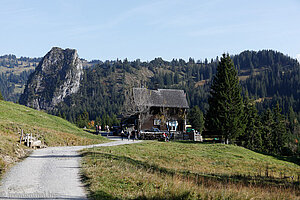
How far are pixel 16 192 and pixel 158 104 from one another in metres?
48.1

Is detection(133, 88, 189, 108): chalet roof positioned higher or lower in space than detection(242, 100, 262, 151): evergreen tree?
higher

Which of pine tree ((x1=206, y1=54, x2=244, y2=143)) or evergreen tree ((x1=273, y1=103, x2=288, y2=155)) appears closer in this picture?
pine tree ((x1=206, y1=54, x2=244, y2=143))

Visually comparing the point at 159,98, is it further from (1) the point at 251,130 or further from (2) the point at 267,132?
(2) the point at 267,132

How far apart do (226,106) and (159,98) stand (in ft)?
62.9

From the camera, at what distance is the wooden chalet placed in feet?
171

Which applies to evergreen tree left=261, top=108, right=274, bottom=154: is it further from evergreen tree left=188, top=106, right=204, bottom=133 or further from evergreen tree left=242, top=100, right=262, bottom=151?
evergreen tree left=188, top=106, right=204, bottom=133

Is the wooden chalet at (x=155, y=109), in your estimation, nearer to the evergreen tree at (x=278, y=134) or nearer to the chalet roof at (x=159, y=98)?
the chalet roof at (x=159, y=98)

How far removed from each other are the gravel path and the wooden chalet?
36677mm

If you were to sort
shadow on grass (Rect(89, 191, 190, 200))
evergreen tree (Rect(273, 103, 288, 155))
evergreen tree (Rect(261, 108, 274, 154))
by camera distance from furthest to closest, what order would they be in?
evergreen tree (Rect(273, 103, 288, 155)) < evergreen tree (Rect(261, 108, 274, 154)) < shadow on grass (Rect(89, 191, 190, 200))

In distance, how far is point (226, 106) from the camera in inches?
1629

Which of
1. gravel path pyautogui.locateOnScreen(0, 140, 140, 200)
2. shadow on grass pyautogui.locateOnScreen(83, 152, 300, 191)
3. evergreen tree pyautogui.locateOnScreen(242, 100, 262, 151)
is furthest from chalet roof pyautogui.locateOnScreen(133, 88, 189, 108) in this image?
gravel path pyautogui.locateOnScreen(0, 140, 140, 200)

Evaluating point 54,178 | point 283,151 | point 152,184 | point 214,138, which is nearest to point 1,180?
point 54,178

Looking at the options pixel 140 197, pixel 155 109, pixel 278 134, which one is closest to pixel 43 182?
pixel 140 197

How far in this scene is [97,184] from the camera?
32.5 feet
